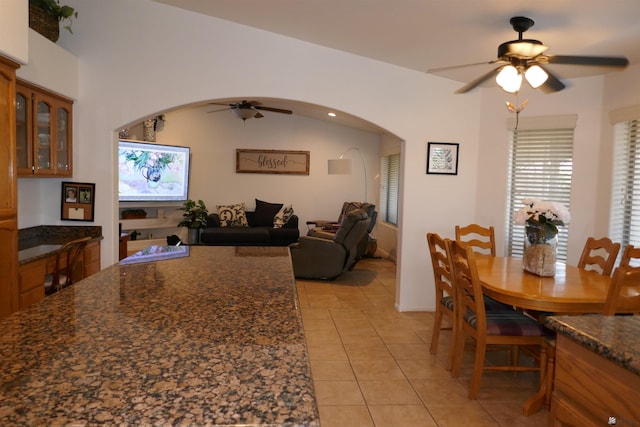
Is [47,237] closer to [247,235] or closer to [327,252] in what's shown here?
[327,252]

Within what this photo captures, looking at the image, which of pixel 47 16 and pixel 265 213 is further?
pixel 265 213

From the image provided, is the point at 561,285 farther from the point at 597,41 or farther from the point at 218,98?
the point at 218,98

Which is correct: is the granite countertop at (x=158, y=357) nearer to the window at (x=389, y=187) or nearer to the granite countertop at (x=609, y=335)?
the granite countertop at (x=609, y=335)

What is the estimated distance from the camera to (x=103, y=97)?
393cm

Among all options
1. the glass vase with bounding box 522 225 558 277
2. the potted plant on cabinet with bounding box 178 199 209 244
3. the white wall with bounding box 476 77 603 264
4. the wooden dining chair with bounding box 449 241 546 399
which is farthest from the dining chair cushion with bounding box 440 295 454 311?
the potted plant on cabinet with bounding box 178 199 209 244

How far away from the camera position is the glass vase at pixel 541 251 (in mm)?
2889

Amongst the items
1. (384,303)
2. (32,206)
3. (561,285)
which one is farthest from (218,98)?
(561,285)

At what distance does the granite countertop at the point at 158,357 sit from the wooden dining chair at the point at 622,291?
1.58m

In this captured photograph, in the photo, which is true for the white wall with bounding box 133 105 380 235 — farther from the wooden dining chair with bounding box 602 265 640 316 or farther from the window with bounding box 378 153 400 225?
the wooden dining chair with bounding box 602 265 640 316

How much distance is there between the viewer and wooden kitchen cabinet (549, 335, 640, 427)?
3.51 feet

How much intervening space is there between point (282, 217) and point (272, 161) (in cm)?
119

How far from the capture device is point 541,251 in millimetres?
2922

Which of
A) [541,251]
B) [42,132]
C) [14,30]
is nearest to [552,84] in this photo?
[541,251]

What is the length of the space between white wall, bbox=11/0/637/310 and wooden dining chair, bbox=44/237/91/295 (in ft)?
2.81
